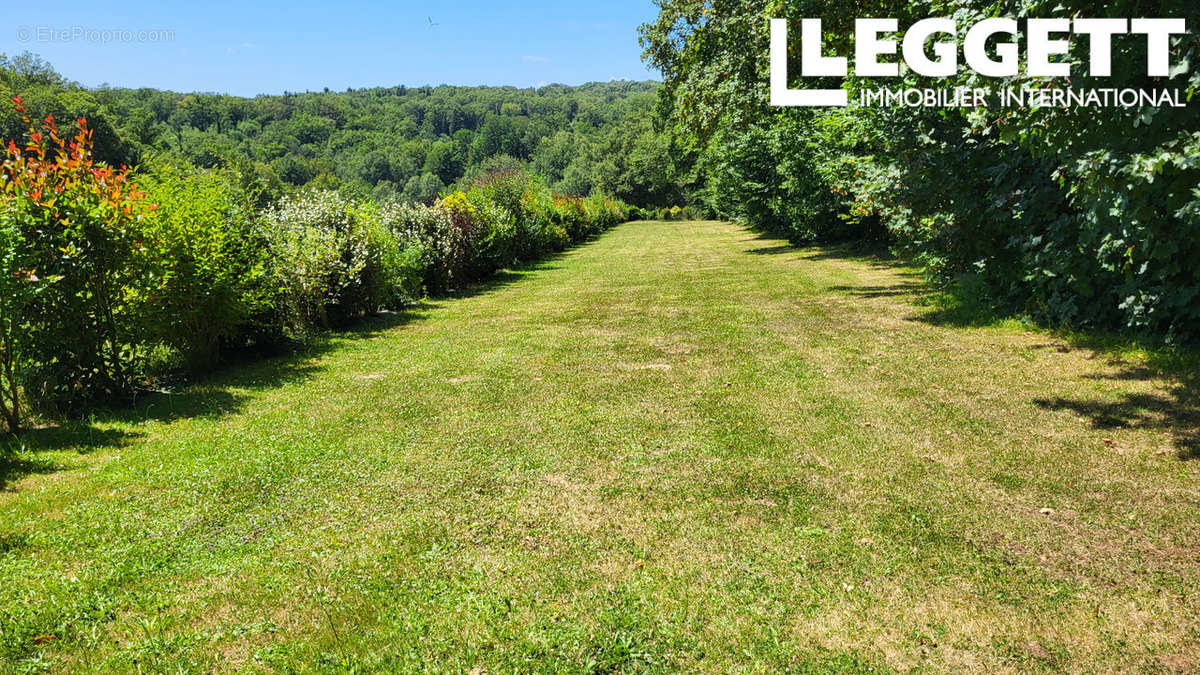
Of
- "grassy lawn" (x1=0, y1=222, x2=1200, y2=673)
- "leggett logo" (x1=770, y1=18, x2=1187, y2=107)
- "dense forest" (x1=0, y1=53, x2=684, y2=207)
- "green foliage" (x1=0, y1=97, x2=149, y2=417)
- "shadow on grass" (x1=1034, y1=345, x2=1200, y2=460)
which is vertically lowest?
"grassy lawn" (x1=0, y1=222, x2=1200, y2=673)

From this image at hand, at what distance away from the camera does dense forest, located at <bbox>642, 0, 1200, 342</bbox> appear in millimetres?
4875

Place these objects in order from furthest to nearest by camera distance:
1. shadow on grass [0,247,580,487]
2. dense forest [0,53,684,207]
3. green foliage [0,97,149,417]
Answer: dense forest [0,53,684,207]
green foliage [0,97,149,417]
shadow on grass [0,247,580,487]

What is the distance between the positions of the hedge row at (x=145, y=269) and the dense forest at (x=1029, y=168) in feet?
25.5

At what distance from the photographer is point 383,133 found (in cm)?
13525

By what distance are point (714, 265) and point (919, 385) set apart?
1452 cm

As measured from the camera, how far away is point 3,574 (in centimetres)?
358

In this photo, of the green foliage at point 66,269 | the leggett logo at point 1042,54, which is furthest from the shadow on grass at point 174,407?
the leggett logo at point 1042,54

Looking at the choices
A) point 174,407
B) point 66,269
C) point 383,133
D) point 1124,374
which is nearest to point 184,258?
point 66,269

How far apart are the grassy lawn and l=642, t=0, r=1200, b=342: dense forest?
99 centimetres

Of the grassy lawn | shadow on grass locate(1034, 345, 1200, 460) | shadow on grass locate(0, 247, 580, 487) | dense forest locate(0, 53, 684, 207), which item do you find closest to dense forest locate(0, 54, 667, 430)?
shadow on grass locate(0, 247, 580, 487)

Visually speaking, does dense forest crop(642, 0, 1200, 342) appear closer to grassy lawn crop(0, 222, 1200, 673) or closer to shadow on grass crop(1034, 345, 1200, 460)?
shadow on grass crop(1034, 345, 1200, 460)

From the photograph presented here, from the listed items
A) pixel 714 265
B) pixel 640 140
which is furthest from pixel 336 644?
pixel 640 140

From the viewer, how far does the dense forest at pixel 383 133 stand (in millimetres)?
77062

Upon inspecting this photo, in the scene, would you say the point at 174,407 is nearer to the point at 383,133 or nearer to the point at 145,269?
the point at 145,269
